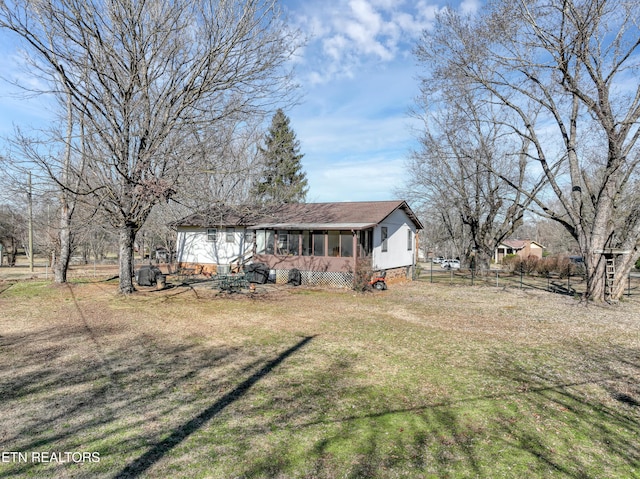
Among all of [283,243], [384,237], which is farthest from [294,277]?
[384,237]

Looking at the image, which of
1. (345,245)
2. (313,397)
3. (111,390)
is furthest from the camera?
(345,245)

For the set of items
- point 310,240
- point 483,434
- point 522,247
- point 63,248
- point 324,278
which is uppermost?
point 522,247

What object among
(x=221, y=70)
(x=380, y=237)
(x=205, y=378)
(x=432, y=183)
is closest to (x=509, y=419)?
(x=205, y=378)

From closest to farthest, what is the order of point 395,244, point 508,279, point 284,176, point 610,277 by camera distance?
point 610,277, point 395,244, point 508,279, point 284,176

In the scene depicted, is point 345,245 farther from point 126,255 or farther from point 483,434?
point 483,434

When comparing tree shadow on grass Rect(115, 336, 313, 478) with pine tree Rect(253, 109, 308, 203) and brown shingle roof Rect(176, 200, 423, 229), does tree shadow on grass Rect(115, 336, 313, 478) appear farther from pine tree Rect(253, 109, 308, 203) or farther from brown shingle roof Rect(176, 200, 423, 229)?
pine tree Rect(253, 109, 308, 203)

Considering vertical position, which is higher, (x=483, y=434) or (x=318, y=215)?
(x=318, y=215)

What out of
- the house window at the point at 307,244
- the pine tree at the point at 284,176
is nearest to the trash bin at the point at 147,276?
the house window at the point at 307,244

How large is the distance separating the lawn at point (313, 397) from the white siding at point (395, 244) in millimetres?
8778

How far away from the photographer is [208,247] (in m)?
22.8

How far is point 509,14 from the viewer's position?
1345 cm

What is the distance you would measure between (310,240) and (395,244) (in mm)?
5402

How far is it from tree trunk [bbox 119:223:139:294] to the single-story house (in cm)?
301

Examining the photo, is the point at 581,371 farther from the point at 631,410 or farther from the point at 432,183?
the point at 432,183
